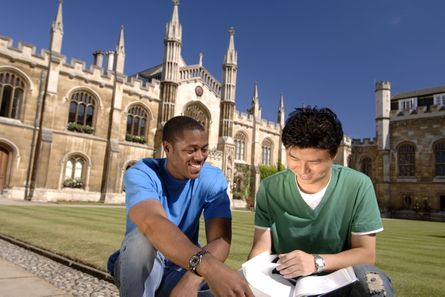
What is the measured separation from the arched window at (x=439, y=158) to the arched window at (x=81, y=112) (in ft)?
105

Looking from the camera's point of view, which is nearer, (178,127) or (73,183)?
(178,127)

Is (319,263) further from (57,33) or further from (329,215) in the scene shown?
(57,33)

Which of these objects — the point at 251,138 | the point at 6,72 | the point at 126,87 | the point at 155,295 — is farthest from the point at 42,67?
the point at 155,295

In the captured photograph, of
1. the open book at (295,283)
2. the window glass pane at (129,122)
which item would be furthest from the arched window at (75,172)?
the open book at (295,283)

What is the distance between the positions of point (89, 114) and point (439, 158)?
32.5 metres

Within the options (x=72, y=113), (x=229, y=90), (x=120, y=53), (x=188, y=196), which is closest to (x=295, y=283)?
(x=188, y=196)

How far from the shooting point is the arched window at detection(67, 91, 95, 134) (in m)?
23.4

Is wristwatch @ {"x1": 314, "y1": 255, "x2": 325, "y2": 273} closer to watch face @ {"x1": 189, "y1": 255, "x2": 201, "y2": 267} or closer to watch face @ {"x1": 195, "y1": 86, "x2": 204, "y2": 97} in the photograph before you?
watch face @ {"x1": 189, "y1": 255, "x2": 201, "y2": 267}

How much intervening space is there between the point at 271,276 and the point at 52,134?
2316cm

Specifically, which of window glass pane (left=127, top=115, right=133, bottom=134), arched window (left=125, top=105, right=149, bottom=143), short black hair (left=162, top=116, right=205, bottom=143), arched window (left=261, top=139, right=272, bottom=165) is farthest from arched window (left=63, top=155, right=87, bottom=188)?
A: short black hair (left=162, top=116, right=205, bottom=143)

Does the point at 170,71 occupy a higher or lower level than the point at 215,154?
higher

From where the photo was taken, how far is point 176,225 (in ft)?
7.23

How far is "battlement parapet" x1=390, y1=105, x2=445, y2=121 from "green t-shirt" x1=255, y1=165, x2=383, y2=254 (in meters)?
37.0

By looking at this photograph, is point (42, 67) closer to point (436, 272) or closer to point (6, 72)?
point (6, 72)
